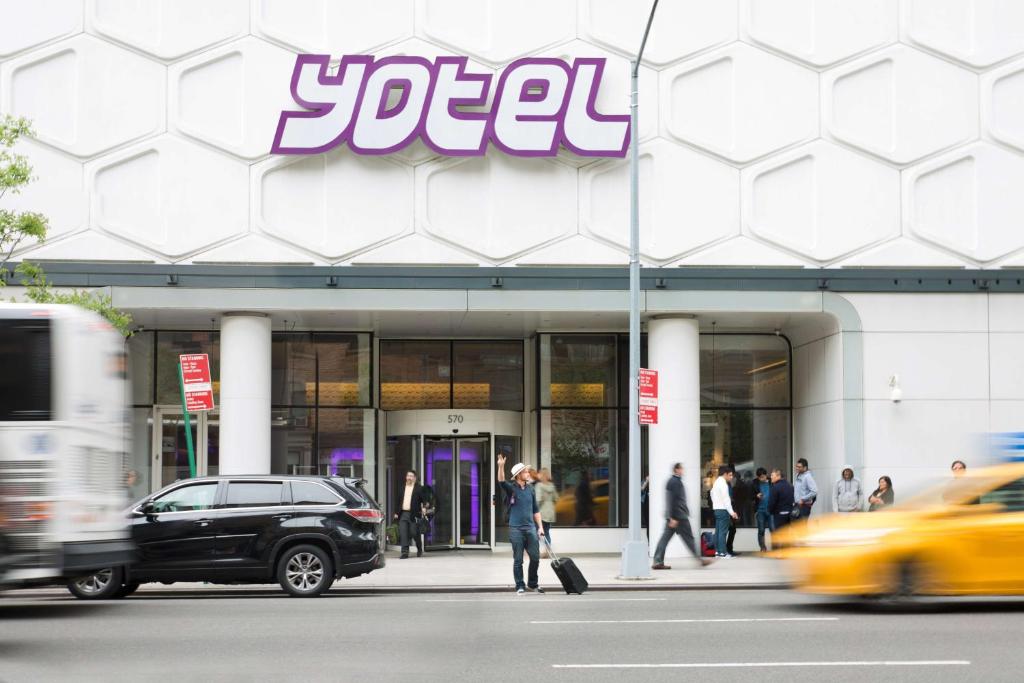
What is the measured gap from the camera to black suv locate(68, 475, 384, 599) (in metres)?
17.0

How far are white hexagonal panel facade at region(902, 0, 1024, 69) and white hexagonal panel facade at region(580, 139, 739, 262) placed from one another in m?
4.48

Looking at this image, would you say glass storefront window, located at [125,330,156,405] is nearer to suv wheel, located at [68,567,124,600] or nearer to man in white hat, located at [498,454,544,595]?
suv wheel, located at [68,567,124,600]

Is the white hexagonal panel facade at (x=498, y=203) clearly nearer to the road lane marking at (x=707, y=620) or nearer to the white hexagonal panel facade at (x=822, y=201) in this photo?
the white hexagonal panel facade at (x=822, y=201)

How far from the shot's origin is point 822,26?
2517 centimetres

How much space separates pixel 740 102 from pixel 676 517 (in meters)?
8.22

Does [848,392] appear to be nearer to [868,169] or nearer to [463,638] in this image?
[868,169]

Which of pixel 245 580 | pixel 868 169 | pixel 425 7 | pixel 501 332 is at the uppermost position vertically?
pixel 425 7

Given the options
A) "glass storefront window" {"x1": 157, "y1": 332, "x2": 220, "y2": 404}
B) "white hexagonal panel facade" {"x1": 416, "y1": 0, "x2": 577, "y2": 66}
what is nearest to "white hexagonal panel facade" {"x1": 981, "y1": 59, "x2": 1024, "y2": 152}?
"white hexagonal panel facade" {"x1": 416, "y1": 0, "x2": 577, "y2": 66}

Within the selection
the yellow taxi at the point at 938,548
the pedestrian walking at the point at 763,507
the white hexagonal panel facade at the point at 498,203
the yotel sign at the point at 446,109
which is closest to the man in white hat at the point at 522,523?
the yellow taxi at the point at 938,548

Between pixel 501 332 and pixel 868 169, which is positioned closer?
pixel 868 169

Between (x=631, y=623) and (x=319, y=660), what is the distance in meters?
3.70

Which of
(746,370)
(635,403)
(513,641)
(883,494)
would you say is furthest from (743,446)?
(513,641)

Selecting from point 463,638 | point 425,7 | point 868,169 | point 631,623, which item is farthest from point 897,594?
point 425,7

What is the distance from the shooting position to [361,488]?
18.0 metres
